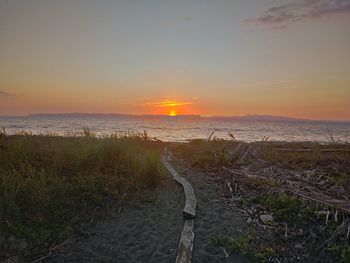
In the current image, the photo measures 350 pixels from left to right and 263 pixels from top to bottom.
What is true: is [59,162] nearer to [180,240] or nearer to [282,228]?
[180,240]

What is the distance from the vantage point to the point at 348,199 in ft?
22.0

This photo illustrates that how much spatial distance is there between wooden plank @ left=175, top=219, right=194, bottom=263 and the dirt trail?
0.10 meters

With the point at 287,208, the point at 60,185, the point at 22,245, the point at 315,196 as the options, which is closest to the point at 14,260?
the point at 22,245

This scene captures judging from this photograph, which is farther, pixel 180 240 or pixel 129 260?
pixel 180 240

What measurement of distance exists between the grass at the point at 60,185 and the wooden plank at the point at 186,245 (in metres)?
2.08

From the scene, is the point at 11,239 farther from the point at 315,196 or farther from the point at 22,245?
the point at 315,196

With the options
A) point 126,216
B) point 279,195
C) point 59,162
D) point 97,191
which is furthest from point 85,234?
Answer: point 279,195

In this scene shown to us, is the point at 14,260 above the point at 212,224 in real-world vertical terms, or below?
below

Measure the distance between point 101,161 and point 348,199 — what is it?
6580 millimetres

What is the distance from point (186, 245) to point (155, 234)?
83 centimetres

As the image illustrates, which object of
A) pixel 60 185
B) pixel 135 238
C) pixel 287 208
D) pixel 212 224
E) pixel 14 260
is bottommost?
pixel 14 260

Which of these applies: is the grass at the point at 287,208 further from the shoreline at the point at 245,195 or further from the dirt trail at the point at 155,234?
the dirt trail at the point at 155,234

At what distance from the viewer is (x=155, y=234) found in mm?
6141

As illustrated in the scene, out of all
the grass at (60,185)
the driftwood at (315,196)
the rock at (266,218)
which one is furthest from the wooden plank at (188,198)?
the driftwood at (315,196)
